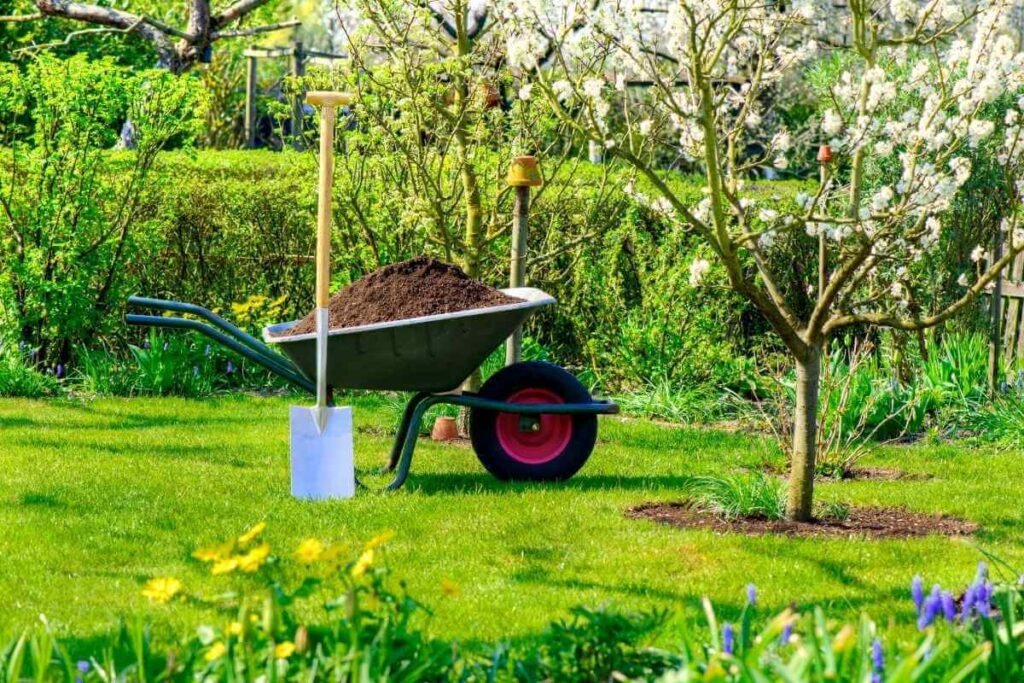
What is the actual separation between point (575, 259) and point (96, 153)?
8.88ft

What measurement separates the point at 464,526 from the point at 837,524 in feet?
4.18

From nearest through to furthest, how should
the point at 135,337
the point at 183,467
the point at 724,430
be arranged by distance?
the point at 183,467, the point at 724,430, the point at 135,337

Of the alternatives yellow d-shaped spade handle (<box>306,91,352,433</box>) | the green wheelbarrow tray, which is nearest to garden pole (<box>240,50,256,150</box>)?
the green wheelbarrow tray

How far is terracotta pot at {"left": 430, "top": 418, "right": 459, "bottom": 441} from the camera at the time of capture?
6.59 meters

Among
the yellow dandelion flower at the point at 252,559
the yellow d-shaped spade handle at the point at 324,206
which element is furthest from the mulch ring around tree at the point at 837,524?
the yellow dandelion flower at the point at 252,559

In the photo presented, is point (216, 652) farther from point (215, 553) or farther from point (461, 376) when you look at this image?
point (461, 376)

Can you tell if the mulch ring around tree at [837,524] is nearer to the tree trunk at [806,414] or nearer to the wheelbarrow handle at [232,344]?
the tree trunk at [806,414]

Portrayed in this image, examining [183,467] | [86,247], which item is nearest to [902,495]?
[183,467]

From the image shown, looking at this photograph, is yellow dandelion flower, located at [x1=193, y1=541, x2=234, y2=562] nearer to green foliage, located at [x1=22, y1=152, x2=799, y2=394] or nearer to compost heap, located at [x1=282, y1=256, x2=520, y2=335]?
compost heap, located at [x1=282, y1=256, x2=520, y2=335]

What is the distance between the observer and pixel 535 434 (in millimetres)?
5633

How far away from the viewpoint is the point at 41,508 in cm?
489

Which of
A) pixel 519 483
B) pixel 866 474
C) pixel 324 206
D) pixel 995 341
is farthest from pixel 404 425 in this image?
pixel 995 341

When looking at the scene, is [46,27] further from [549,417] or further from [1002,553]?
[1002,553]

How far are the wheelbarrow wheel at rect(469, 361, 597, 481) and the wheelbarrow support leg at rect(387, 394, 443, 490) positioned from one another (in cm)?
21
